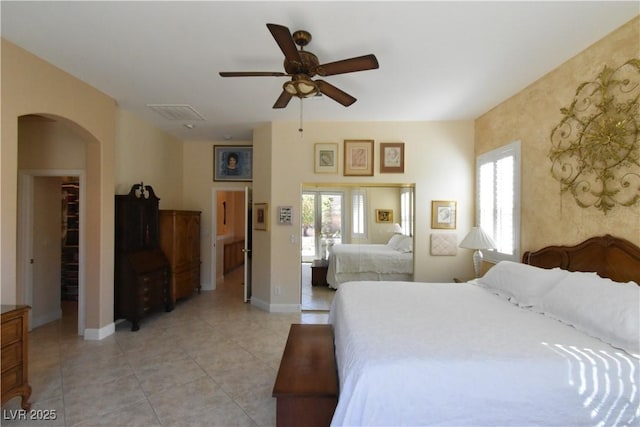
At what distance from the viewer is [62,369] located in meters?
2.69

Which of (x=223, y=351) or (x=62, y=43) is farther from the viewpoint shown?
(x=223, y=351)

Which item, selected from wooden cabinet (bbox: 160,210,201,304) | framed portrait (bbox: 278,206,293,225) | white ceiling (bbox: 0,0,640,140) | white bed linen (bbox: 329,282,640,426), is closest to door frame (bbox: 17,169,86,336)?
wooden cabinet (bbox: 160,210,201,304)

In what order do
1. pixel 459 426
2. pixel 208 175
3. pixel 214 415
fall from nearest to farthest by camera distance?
1. pixel 459 426
2. pixel 214 415
3. pixel 208 175

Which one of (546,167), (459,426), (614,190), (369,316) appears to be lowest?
(459,426)

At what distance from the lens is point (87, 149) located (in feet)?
11.0

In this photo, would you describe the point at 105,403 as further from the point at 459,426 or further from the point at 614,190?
the point at 614,190

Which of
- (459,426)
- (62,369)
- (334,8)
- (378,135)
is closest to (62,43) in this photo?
(334,8)

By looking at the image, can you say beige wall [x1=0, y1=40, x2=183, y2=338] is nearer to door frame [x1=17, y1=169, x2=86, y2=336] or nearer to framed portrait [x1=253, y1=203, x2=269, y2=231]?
door frame [x1=17, y1=169, x2=86, y2=336]

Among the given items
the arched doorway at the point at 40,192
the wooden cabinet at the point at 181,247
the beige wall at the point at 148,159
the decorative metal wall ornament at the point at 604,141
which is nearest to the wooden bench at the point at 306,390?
the decorative metal wall ornament at the point at 604,141

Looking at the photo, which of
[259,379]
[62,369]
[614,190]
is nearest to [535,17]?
[614,190]

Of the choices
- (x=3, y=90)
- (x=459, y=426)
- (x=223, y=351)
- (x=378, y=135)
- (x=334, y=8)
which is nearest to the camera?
(x=459, y=426)

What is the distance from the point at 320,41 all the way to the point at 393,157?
2.31 m

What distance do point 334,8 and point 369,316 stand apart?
2.17 meters

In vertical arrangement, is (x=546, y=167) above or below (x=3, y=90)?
below
